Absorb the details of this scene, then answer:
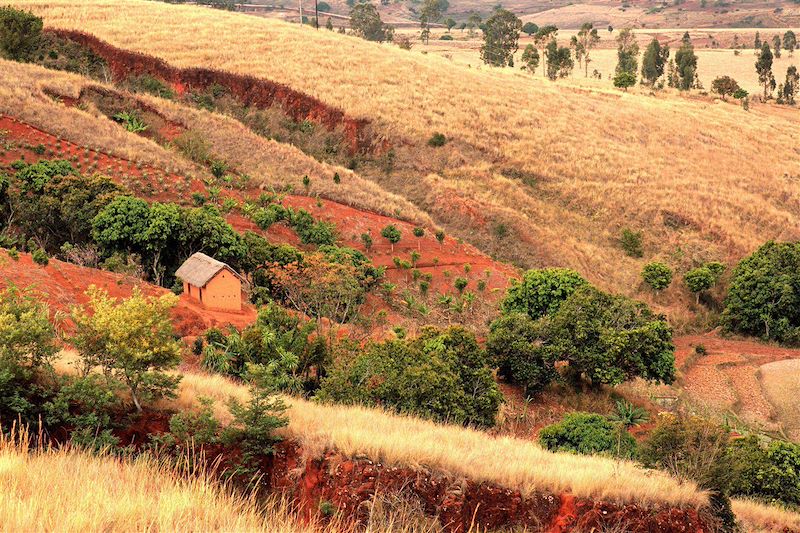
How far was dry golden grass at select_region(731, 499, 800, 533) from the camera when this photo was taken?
1520cm

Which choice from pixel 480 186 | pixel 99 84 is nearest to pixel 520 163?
pixel 480 186

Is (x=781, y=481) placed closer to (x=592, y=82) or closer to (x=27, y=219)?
(x=27, y=219)

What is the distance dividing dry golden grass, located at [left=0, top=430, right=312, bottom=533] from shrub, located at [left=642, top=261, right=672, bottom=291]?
3628 cm

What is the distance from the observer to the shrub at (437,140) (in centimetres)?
5400

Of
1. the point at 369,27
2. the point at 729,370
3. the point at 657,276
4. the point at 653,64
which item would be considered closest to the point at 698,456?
the point at 729,370

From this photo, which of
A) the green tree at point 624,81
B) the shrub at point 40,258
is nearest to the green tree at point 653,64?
the green tree at point 624,81

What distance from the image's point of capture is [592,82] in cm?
8294

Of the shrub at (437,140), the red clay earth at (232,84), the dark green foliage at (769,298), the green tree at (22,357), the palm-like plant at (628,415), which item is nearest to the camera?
the green tree at (22,357)

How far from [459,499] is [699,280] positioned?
33086mm

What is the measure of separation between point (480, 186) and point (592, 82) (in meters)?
37.8

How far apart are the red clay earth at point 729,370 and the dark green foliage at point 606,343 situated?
4004 millimetres

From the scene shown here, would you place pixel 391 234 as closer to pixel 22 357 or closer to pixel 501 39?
pixel 22 357

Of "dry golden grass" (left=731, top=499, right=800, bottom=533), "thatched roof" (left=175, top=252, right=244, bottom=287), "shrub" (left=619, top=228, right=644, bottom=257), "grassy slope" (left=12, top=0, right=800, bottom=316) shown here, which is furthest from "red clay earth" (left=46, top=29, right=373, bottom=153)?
"dry golden grass" (left=731, top=499, right=800, bottom=533)

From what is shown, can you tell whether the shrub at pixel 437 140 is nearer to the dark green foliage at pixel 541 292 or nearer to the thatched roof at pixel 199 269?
the dark green foliage at pixel 541 292
